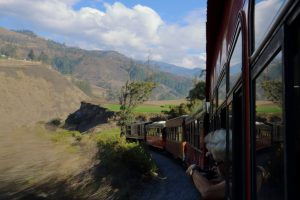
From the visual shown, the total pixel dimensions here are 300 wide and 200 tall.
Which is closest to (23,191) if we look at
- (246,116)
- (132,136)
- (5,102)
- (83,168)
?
(83,168)

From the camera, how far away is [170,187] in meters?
22.8

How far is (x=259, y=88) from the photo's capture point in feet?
7.54

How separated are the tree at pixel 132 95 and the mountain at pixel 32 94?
4151 cm

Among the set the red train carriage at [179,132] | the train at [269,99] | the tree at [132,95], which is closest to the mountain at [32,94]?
the tree at [132,95]

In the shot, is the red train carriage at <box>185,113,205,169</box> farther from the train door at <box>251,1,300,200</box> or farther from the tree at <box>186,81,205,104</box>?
the tree at <box>186,81,205,104</box>

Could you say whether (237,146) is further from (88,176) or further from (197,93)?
(197,93)

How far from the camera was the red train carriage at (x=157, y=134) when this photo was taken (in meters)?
37.1

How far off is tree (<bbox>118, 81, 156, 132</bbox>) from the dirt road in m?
43.3

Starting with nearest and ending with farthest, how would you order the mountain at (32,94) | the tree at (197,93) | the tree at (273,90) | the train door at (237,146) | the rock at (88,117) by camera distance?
the tree at (273,90)
the train door at (237,146)
the tree at (197,93)
the rock at (88,117)
the mountain at (32,94)

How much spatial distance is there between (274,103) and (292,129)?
0.80 ft

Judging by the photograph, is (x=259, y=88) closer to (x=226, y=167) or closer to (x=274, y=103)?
(x=274, y=103)

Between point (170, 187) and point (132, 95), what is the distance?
5177cm

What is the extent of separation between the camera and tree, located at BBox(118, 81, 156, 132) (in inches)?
2891

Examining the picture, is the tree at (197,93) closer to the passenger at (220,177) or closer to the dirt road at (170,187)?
the dirt road at (170,187)
